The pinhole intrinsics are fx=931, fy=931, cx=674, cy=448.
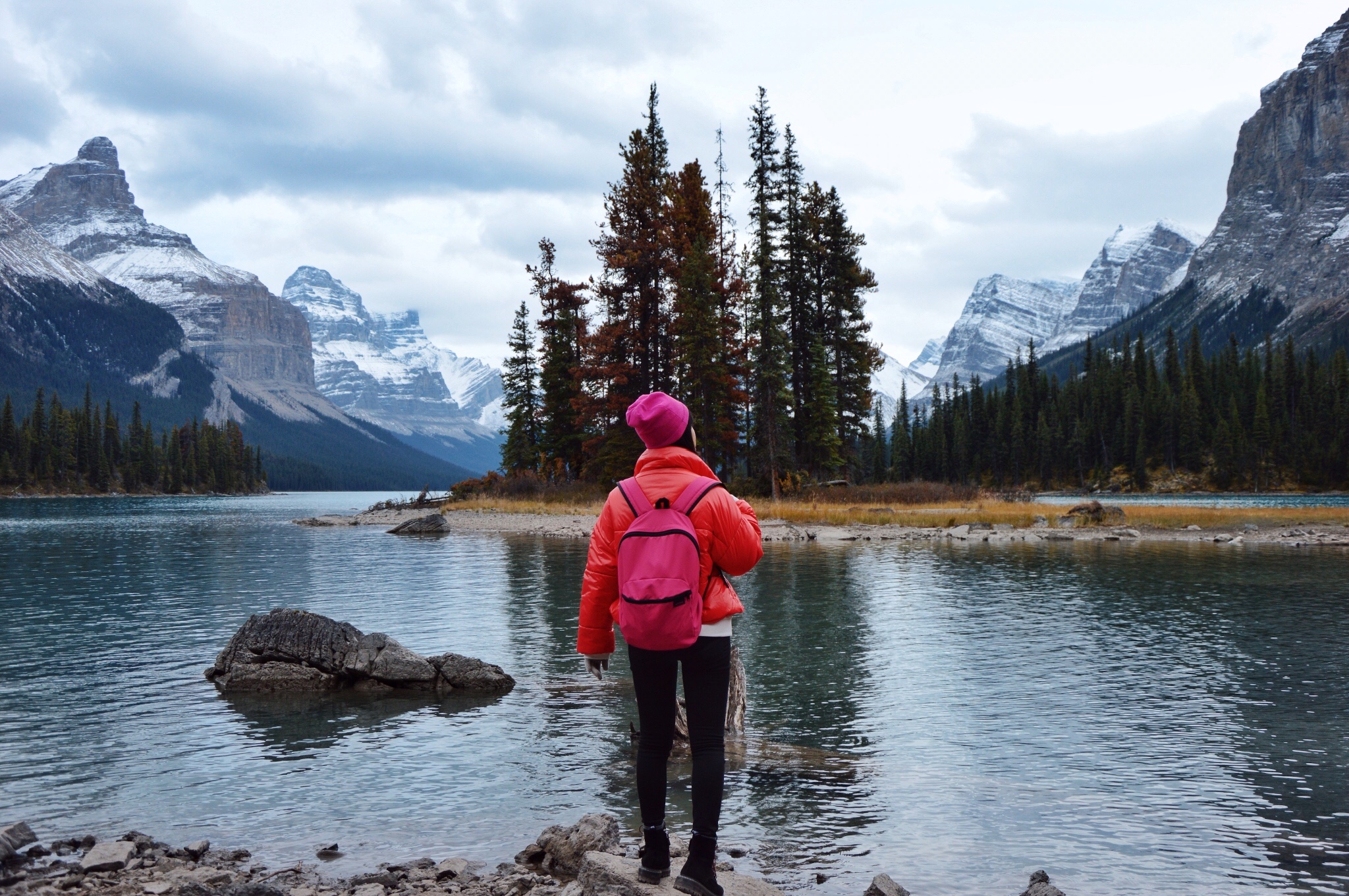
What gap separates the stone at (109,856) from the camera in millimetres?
7473

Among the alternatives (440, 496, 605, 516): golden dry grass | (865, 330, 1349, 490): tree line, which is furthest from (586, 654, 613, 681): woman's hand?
(865, 330, 1349, 490): tree line

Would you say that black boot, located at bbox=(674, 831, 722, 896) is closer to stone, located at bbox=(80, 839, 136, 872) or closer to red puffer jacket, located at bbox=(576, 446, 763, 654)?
red puffer jacket, located at bbox=(576, 446, 763, 654)

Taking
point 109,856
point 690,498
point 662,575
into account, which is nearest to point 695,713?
point 662,575

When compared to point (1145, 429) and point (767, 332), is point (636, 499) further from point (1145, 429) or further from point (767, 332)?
point (1145, 429)

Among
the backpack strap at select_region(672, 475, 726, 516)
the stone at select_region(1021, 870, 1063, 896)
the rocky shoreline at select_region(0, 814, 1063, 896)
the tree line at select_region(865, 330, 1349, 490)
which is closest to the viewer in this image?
the backpack strap at select_region(672, 475, 726, 516)

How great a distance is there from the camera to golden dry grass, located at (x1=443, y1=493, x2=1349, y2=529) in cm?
4509

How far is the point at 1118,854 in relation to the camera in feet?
25.5

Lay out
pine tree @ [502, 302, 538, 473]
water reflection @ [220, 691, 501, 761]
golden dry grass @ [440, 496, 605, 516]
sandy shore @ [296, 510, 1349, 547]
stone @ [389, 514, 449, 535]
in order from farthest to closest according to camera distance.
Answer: pine tree @ [502, 302, 538, 473] → golden dry grass @ [440, 496, 605, 516] → stone @ [389, 514, 449, 535] → sandy shore @ [296, 510, 1349, 547] → water reflection @ [220, 691, 501, 761]

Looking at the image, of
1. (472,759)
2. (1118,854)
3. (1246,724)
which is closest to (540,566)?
(472,759)

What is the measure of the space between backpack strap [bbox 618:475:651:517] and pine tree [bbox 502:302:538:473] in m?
65.7

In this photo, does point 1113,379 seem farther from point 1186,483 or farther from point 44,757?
point 44,757

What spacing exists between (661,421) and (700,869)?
8.48 ft

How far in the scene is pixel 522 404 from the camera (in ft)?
246

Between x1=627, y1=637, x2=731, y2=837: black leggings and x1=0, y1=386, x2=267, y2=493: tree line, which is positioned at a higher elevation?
x1=0, y1=386, x2=267, y2=493: tree line
